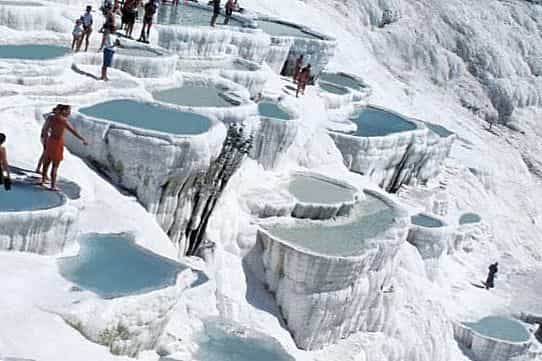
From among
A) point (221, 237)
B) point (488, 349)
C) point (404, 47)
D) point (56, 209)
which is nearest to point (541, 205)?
point (404, 47)

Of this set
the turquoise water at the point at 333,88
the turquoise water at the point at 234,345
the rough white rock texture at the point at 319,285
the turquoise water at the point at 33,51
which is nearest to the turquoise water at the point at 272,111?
the rough white rock texture at the point at 319,285

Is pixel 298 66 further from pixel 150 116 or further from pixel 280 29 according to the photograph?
pixel 150 116

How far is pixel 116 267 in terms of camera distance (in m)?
10.4

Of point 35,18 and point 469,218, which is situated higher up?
point 35,18

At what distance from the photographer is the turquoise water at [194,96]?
50.5 ft

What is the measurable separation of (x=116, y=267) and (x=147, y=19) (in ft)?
27.0

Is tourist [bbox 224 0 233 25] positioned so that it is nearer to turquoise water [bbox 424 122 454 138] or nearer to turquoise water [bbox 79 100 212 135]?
turquoise water [bbox 424 122 454 138]

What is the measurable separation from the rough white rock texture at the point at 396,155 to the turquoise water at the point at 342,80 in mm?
3050

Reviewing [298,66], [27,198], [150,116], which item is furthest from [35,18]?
[298,66]

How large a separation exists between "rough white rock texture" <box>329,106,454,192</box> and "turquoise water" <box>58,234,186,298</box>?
1050cm

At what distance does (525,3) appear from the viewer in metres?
43.8

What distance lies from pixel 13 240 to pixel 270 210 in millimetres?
6733

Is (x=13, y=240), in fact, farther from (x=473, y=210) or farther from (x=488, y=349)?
(x=473, y=210)

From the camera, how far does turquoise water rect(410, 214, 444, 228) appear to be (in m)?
21.3
